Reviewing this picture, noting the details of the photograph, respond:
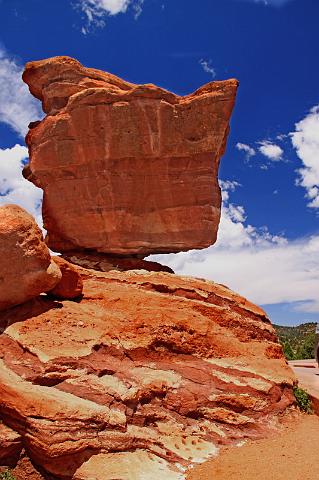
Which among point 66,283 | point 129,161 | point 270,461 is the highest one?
point 129,161

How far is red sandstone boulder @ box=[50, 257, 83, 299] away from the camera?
59.2ft

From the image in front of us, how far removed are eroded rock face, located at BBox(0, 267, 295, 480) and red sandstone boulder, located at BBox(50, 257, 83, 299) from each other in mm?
615

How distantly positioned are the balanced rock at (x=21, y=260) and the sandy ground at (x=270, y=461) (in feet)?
27.0

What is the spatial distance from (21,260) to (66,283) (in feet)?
8.58

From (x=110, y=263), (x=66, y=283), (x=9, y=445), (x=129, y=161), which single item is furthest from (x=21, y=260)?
(x=129, y=161)

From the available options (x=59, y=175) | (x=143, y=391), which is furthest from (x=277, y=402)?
(x=59, y=175)

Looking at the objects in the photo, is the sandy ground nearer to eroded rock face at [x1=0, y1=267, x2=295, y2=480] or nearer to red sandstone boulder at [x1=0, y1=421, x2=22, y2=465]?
eroded rock face at [x1=0, y1=267, x2=295, y2=480]

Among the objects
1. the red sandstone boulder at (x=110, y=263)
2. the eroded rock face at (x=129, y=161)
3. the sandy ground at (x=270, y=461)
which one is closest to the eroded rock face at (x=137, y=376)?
the sandy ground at (x=270, y=461)

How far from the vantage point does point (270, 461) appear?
1396 cm

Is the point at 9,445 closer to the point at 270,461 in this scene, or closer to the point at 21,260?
the point at 21,260

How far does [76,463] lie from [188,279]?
34.6ft

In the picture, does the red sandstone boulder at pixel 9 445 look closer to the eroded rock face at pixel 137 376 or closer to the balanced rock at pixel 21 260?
the eroded rock face at pixel 137 376

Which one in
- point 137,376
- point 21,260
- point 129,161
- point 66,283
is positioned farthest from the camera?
point 129,161

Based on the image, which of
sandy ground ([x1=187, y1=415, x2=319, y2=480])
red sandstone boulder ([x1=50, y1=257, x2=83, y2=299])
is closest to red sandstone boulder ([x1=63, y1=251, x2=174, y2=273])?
red sandstone boulder ([x1=50, y1=257, x2=83, y2=299])
